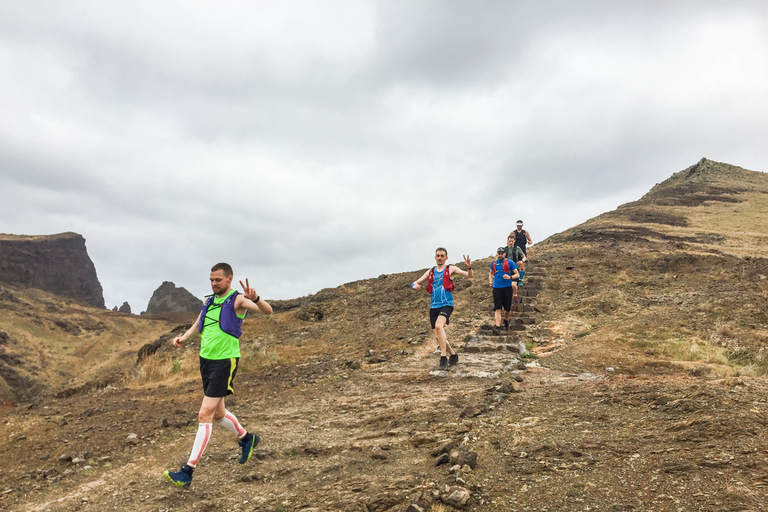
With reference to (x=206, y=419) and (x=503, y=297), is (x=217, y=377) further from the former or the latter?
(x=503, y=297)

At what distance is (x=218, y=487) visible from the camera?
15.5 feet

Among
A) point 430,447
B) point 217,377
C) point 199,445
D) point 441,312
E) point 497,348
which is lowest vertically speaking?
point 430,447

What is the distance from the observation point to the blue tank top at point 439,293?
8.73 m

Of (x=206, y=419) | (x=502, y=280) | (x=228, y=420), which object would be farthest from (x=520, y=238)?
(x=206, y=419)

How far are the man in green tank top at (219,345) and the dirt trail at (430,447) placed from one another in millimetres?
550

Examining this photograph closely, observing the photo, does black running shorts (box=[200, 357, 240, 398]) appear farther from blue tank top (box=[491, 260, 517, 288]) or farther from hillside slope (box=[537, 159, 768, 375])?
blue tank top (box=[491, 260, 517, 288])

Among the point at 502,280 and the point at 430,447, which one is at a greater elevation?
the point at 502,280

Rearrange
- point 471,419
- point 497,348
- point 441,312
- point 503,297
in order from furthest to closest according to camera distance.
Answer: point 503,297 < point 497,348 < point 441,312 < point 471,419

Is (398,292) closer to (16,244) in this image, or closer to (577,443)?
(577,443)

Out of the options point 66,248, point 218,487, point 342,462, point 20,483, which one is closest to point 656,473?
point 342,462

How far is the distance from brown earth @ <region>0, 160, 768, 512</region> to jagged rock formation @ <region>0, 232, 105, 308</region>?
101079 mm

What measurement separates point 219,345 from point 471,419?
302 centimetres

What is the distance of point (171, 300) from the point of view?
10475 cm

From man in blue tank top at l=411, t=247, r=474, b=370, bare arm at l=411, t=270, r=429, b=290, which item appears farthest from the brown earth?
bare arm at l=411, t=270, r=429, b=290
